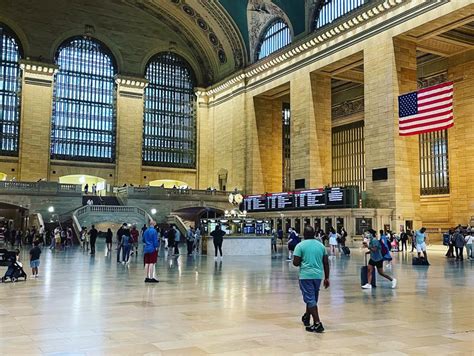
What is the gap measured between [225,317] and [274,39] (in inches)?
1272

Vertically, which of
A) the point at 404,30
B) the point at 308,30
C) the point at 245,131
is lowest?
the point at 245,131

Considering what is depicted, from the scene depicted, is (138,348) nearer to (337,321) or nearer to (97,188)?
(337,321)

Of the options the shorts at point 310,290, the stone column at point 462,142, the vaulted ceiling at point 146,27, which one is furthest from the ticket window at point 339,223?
the shorts at point 310,290

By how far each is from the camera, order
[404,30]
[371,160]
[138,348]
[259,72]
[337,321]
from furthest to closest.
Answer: [259,72], [371,160], [404,30], [337,321], [138,348]

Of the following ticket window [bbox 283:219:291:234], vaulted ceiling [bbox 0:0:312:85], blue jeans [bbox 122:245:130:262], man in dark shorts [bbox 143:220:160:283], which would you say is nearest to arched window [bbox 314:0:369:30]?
vaulted ceiling [bbox 0:0:312:85]

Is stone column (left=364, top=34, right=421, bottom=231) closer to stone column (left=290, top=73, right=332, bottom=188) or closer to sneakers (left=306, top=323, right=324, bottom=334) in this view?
stone column (left=290, top=73, right=332, bottom=188)

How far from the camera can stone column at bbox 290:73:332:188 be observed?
105 feet

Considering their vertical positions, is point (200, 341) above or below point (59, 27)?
below

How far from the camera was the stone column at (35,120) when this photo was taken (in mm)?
38438

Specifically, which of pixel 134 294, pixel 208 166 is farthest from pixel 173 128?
pixel 134 294

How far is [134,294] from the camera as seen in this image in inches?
348

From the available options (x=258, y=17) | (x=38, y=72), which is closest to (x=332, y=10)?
(x=258, y=17)

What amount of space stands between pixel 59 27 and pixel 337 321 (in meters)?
39.5

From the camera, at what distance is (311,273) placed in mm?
6039
